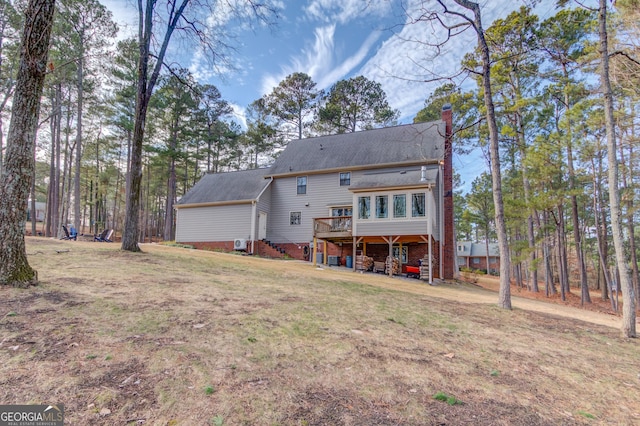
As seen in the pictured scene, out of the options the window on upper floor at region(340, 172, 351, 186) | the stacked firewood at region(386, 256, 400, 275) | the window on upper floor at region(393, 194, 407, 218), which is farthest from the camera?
the window on upper floor at region(340, 172, 351, 186)

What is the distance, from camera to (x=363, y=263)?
53.7 ft

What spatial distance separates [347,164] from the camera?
748 inches

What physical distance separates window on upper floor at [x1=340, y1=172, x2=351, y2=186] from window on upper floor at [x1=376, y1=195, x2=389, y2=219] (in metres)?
3.68

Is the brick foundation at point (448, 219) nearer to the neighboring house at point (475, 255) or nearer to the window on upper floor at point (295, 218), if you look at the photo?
the window on upper floor at point (295, 218)

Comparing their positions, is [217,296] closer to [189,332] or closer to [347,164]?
[189,332]

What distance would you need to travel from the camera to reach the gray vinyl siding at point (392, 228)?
14.6 m

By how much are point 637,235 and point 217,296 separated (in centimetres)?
2997

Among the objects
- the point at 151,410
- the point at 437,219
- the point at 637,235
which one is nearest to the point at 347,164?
the point at 437,219

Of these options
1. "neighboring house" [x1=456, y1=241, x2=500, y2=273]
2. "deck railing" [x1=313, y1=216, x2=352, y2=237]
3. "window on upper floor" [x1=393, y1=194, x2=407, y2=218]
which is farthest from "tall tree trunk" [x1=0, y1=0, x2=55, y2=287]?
"neighboring house" [x1=456, y1=241, x2=500, y2=273]

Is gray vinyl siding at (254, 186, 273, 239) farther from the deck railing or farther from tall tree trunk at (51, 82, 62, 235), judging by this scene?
tall tree trunk at (51, 82, 62, 235)

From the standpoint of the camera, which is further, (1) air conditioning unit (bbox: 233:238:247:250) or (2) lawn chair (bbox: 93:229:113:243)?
(1) air conditioning unit (bbox: 233:238:247:250)

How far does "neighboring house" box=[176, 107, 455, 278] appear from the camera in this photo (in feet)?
50.2

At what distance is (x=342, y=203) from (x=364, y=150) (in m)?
3.63

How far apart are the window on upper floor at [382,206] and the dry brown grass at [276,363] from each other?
9.84 m
